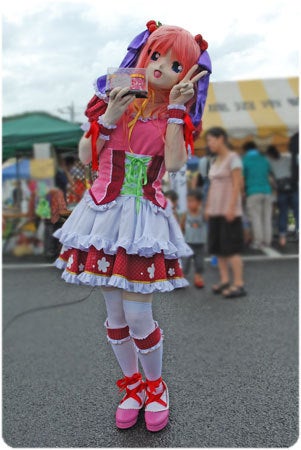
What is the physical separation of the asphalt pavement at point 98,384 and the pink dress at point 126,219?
115 millimetres

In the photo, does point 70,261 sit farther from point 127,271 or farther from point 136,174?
point 136,174

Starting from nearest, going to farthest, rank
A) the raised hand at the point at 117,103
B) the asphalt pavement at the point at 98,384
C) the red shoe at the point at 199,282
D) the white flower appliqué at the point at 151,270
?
the raised hand at the point at 117,103 → the white flower appliqué at the point at 151,270 → the asphalt pavement at the point at 98,384 → the red shoe at the point at 199,282

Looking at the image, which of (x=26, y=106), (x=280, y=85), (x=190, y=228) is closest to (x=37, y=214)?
(x=26, y=106)

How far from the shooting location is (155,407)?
3.96 ft

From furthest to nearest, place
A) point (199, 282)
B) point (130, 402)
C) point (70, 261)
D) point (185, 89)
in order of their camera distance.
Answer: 1. point (199, 282)
2. point (130, 402)
3. point (70, 261)
4. point (185, 89)

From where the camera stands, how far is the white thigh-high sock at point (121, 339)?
1.15 meters

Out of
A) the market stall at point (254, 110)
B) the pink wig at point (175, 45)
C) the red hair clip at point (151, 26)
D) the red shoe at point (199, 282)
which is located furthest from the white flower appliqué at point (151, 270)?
the red shoe at point (199, 282)

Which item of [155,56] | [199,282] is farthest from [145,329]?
[199,282]

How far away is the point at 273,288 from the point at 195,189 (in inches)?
51.8

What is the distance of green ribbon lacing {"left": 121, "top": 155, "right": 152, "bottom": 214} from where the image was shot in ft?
3.52

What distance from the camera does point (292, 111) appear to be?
1.19 metres

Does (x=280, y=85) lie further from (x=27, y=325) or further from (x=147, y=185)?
(x=27, y=325)

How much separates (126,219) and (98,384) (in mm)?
507

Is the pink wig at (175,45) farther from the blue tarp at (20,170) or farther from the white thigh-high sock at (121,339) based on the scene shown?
the white thigh-high sock at (121,339)
